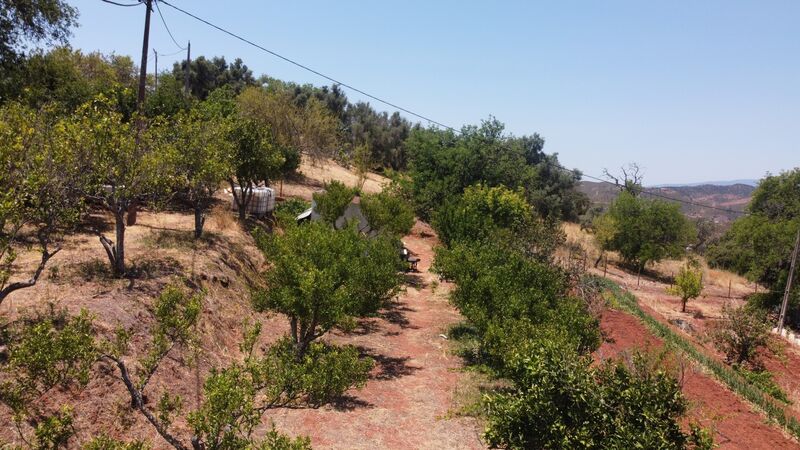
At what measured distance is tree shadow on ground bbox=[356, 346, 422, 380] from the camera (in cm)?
1433

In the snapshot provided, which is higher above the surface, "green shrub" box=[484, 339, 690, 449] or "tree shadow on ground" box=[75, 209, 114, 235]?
"green shrub" box=[484, 339, 690, 449]

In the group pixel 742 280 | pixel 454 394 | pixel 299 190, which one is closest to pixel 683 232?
pixel 742 280

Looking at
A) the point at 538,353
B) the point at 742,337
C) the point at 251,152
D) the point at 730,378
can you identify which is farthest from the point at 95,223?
the point at 742,337

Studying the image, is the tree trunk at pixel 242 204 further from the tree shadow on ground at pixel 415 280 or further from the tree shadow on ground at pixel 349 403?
the tree shadow on ground at pixel 349 403

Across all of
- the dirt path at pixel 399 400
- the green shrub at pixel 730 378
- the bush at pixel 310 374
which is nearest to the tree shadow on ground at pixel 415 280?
the dirt path at pixel 399 400

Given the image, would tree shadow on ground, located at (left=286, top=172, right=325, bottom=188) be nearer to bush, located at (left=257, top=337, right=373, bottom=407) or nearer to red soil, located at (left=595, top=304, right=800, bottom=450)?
red soil, located at (left=595, top=304, right=800, bottom=450)

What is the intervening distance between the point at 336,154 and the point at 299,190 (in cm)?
1646

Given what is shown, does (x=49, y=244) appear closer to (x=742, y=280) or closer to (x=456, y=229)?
(x=456, y=229)

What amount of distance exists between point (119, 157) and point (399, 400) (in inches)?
353

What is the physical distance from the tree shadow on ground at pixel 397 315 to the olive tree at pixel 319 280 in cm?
462

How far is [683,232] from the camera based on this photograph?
4028 cm

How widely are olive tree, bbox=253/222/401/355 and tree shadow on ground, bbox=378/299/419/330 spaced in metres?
4.62

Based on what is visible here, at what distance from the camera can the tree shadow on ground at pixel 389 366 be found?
1433 centimetres

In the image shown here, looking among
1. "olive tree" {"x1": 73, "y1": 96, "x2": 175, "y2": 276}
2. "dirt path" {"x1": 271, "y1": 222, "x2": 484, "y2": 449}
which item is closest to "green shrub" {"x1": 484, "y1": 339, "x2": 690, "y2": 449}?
"dirt path" {"x1": 271, "y1": 222, "x2": 484, "y2": 449}
